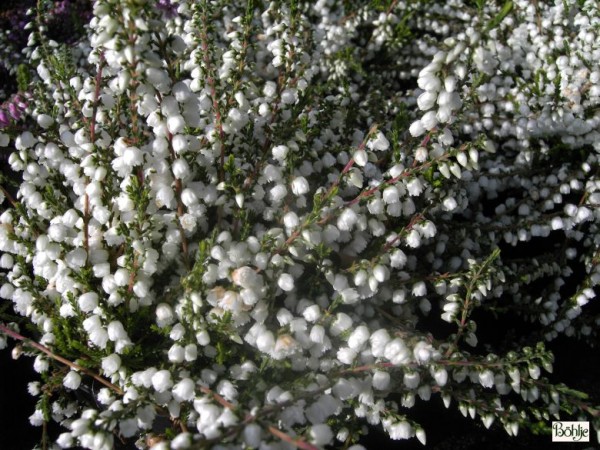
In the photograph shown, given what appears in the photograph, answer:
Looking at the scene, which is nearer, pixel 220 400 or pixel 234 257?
pixel 220 400

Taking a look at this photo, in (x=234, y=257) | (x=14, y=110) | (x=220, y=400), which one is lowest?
(x=220, y=400)

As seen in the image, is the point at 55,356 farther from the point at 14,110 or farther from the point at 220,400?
the point at 14,110

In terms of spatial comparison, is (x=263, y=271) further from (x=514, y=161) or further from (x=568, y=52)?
(x=568, y=52)

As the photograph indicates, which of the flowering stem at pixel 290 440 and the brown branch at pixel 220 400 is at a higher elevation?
the flowering stem at pixel 290 440

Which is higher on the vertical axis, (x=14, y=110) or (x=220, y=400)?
(x=14, y=110)

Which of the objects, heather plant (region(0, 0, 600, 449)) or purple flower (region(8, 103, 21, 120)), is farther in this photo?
purple flower (region(8, 103, 21, 120))

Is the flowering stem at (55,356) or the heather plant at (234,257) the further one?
the flowering stem at (55,356)

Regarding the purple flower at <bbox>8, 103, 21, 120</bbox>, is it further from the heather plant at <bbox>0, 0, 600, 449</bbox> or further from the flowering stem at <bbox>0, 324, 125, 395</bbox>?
the flowering stem at <bbox>0, 324, 125, 395</bbox>

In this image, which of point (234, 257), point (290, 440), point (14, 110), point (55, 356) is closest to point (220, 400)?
point (290, 440)

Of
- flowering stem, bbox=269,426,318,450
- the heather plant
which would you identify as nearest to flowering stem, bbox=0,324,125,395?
the heather plant

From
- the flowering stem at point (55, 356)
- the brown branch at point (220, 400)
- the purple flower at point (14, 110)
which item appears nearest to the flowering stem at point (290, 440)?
the brown branch at point (220, 400)

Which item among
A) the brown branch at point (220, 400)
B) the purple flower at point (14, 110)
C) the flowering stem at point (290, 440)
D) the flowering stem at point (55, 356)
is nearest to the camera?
the flowering stem at point (290, 440)

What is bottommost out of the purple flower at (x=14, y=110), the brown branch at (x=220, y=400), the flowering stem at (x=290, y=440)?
the brown branch at (x=220, y=400)

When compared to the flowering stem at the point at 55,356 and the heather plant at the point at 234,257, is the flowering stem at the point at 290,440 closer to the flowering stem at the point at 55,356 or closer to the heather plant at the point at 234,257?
the heather plant at the point at 234,257
